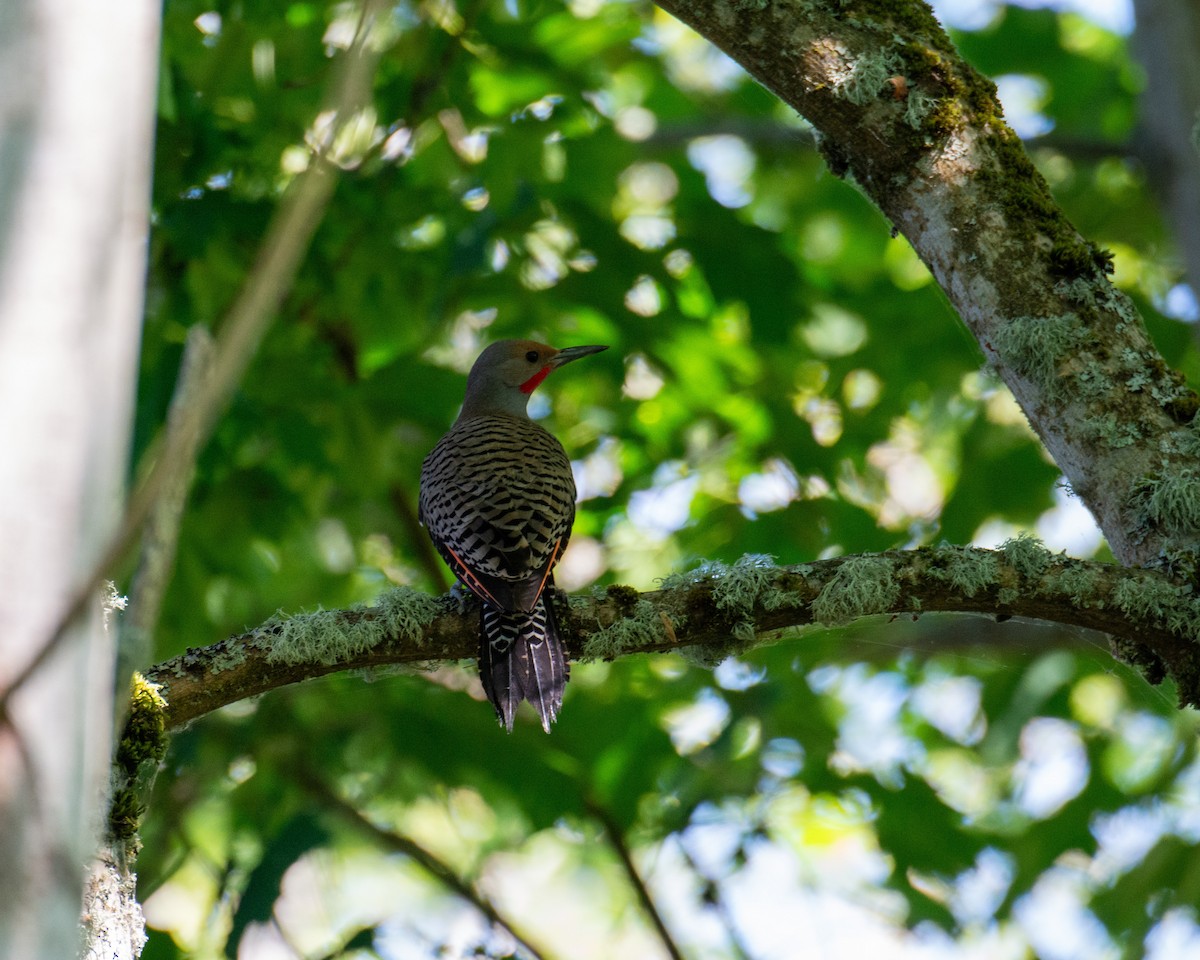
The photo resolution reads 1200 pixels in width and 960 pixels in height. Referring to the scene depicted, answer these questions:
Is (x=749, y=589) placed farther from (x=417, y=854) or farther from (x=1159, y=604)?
(x=417, y=854)

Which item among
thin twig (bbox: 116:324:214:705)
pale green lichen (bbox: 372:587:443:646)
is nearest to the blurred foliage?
pale green lichen (bbox: 372:587:443:646)

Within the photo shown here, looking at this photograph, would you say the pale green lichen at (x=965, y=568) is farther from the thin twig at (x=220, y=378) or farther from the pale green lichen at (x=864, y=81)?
the thin twig at (x=220, y=378)

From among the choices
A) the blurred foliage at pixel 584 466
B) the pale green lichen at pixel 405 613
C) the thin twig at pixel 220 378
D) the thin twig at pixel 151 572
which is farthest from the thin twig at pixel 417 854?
the thin twig at pixel 220 378

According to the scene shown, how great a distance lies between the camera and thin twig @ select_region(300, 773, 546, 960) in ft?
17.2

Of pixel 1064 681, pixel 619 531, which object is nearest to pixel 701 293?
pixel 619 531

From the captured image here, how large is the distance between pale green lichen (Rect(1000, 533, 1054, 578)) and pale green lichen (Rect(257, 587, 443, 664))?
1366mm

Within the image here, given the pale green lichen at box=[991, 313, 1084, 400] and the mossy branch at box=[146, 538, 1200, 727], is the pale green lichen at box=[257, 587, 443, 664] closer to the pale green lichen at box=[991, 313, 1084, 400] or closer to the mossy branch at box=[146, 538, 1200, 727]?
the mossy branch at box=[146, 538, 1200, 727]

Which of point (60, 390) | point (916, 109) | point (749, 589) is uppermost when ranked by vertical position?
point (916, 109)

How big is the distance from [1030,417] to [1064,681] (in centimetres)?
334

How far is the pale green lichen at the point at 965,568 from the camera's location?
2.74m

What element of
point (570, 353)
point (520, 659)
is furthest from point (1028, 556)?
point (570, 353)

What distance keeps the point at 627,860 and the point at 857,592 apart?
2.89 meters

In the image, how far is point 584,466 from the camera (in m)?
6.71

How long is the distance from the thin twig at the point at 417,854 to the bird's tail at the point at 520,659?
1.92m
